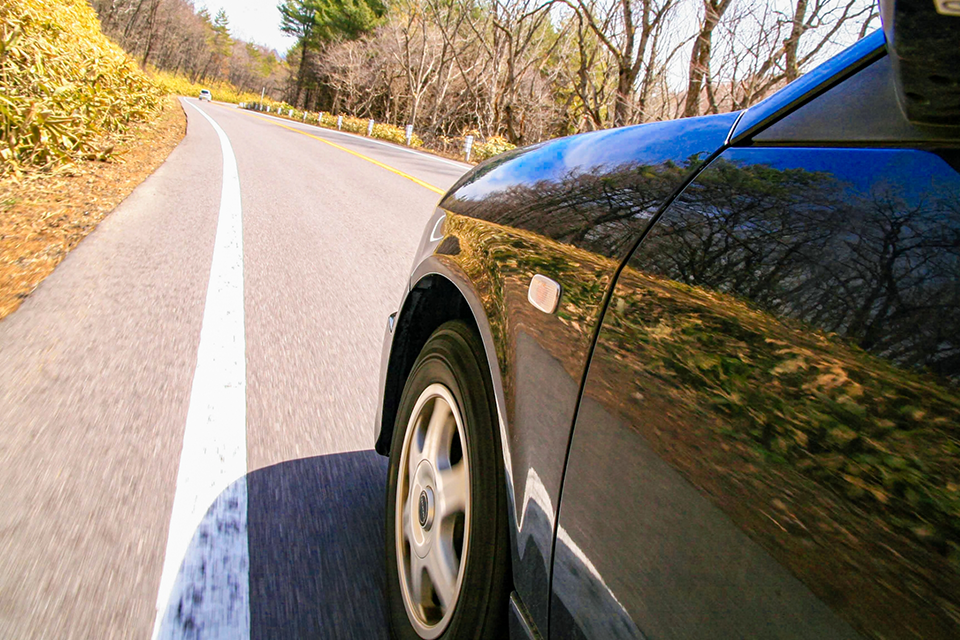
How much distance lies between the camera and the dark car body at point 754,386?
26.7 inches

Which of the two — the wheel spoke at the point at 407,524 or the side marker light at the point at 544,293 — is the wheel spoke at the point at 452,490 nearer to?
the wheel spoke at the point at 407,524

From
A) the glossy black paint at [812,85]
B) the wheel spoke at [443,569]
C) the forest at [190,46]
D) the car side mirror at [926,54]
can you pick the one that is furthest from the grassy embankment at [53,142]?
the forest at [190,46]

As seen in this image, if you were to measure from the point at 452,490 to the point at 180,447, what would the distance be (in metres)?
1.53

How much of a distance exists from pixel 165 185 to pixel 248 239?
3.36 metres

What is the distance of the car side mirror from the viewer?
23.5 inches

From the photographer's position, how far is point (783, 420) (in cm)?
78

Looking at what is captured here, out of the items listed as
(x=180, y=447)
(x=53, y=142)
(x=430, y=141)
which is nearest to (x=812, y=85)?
(x=180, y=447)

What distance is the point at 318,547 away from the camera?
2168 millimetres

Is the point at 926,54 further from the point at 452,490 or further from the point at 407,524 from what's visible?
the point at 407,524

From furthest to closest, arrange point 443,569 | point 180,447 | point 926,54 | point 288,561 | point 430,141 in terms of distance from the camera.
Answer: point 430,141 → point 180,447 → point 288,561 → point 443,569 → point 926,54

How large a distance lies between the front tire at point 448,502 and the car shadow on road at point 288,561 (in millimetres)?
200

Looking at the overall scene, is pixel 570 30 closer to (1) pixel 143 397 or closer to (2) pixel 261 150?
(2) pixel 261 150

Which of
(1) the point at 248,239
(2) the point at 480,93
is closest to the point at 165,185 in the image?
(1) the point at 248,239

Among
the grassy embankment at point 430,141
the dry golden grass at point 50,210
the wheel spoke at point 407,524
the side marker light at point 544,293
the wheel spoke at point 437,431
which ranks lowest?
the dry golden grass at point 50,210
